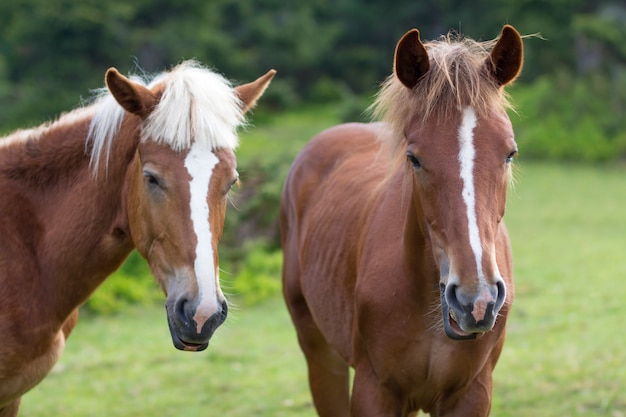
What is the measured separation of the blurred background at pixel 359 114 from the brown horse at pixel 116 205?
765 millimetres

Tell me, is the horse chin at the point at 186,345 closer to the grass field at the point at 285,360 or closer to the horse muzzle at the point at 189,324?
the horse muzzle at the point at 189,324

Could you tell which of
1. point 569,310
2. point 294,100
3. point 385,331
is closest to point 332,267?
point 385,331

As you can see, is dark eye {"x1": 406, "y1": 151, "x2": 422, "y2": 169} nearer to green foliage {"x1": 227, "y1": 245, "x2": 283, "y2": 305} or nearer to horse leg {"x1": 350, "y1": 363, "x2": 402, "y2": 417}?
horse leg {"x1": 350, "y1": 363, "x2": 402, "y2": 417}

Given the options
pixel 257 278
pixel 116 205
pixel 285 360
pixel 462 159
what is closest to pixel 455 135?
pixel 462 159

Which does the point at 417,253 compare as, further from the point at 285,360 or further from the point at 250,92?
the point at 285,360

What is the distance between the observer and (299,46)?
87.6 ft

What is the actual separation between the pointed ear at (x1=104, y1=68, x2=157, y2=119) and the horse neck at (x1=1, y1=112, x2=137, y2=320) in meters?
0.19

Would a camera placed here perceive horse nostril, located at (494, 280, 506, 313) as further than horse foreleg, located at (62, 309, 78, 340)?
No

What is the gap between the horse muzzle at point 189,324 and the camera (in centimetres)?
313

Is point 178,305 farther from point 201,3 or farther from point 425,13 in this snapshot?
point 425,13

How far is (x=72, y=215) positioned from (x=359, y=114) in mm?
13566

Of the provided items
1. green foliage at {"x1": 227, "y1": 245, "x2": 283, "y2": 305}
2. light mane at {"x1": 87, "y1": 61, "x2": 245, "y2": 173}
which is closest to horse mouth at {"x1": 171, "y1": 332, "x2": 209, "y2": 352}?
light mane at {"x1": 87, "y1": 61, "x2": 245, "y2": 173}

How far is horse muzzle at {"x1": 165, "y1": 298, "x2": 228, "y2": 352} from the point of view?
313 cm

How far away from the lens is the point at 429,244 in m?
3.41
